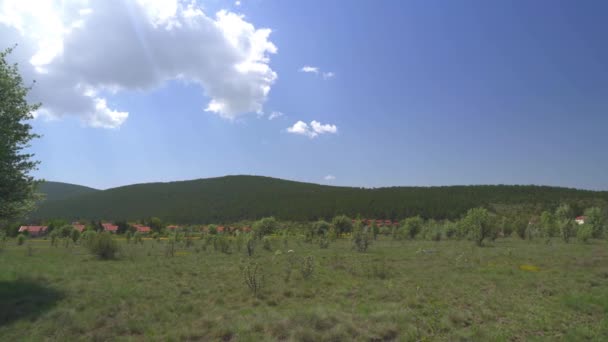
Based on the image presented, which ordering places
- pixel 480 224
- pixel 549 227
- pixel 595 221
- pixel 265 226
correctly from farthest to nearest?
pixel 265 226 < pixel 549 227 < pixel 595 221 < pixel 480 224

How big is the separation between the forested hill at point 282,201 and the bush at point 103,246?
82733 millimetres

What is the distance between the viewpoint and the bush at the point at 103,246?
25131 mm

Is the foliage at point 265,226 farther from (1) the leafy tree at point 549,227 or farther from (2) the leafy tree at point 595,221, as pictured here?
(2) the leafy tree at point 595,221

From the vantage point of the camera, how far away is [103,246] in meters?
25.1

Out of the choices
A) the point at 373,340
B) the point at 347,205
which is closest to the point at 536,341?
the point at 373,340

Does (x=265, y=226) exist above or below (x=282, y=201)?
below

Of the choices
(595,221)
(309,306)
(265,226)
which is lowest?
(265,226)

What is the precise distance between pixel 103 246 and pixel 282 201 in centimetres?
10545

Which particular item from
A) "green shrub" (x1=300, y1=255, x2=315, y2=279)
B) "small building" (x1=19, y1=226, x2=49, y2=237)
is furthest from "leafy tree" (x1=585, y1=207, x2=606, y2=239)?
"small building" (x1=19, y1=226, x2=49, y2=237)

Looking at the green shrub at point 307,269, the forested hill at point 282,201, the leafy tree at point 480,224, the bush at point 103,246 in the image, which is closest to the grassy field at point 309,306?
the green shrub at point 307,269

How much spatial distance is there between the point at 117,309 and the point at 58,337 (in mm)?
2135

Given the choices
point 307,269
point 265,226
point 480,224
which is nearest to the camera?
point 307,269

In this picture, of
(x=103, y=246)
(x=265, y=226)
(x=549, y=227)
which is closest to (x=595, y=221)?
(x=549, y=227)

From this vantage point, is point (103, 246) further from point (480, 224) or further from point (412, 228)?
point (412, 228)
